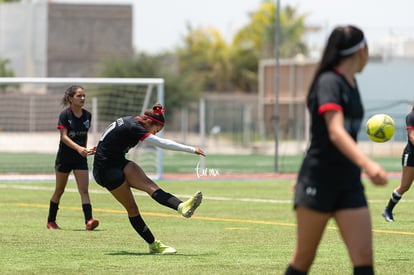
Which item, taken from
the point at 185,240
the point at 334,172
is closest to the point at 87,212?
the point at 185,240

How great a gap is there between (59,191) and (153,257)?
4.19 m

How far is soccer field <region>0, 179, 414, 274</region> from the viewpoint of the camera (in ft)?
39.1

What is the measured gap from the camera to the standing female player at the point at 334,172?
25.7 feet

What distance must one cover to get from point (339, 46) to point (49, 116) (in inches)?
1456

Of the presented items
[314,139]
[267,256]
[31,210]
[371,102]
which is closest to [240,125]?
[371,102]

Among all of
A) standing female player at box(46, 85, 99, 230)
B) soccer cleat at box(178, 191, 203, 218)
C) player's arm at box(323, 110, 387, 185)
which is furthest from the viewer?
standing female player at box(46, 85, 99, 230)

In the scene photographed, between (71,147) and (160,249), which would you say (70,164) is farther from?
(160,249)

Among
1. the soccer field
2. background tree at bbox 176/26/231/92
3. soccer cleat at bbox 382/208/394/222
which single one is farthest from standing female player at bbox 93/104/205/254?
background tree at bbox 176/26/231/92

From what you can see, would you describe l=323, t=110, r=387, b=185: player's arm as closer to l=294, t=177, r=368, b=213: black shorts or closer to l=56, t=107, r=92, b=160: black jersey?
l=294, t=177, r=368, b=213: black shorts

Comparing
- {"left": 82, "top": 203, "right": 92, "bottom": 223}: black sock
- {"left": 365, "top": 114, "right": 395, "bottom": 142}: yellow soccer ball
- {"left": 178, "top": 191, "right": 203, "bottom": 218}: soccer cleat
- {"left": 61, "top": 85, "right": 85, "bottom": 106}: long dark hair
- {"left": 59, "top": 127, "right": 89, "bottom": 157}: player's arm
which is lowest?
{"left": 82, "top": 203, "right": 92, "bottom": 223}: black sock

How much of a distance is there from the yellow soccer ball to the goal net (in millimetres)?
15641

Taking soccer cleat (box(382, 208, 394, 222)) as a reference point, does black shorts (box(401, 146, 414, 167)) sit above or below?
above

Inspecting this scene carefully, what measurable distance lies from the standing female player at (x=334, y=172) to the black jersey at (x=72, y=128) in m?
8.77

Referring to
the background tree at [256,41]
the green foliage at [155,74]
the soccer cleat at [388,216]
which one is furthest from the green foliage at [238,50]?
the soccer cleat at [388,216]
